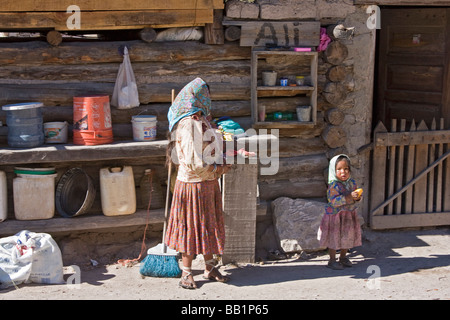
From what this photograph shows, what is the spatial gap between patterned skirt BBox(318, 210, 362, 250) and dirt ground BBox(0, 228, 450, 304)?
305 mm

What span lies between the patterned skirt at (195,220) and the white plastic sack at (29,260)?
1.13m

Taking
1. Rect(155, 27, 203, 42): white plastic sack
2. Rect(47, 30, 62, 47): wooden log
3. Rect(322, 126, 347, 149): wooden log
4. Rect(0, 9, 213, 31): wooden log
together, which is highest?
Rect(0, 9, 213, 31): wooden log

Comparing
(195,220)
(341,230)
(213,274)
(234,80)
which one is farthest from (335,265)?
(234,80)

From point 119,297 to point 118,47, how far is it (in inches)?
104

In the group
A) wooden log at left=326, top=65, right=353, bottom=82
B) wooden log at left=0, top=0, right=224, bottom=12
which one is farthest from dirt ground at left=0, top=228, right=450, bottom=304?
wooden log at left=0, top=0, right=224, bottom=12

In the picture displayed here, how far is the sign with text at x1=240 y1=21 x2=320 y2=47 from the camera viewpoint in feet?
22.2

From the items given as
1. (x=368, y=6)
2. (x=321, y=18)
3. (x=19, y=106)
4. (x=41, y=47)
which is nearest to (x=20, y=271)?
(x=19, y=106)

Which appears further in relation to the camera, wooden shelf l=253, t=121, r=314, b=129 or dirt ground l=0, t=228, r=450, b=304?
wooden shelf l=253, t=121, r=314, b=129

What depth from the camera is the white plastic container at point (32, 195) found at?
6254 mm

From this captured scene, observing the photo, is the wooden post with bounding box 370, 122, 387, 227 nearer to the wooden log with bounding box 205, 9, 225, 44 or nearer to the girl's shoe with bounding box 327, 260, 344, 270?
the girl's shoe with bounding box 327, 260, 344, 270

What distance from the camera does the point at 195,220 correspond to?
571cm

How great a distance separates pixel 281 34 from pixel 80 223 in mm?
3017

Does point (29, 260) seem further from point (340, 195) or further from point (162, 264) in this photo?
point (340, 195)

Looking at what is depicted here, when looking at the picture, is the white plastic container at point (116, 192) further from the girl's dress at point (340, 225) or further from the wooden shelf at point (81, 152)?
the girl's dress at point (340, 225)
